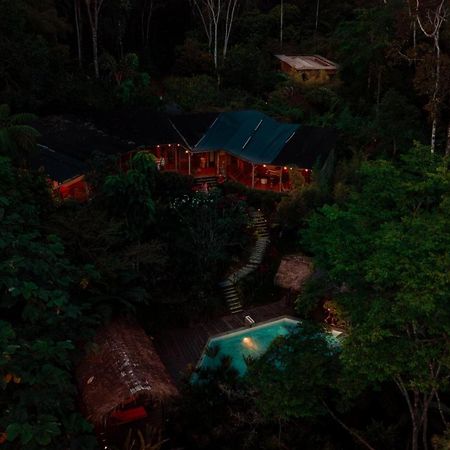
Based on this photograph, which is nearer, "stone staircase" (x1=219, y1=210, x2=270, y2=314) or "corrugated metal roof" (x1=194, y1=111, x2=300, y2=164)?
"stone staircase" (x1=219, y1=210, x2=270, y2=314)

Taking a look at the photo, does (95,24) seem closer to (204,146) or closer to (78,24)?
(78,24)

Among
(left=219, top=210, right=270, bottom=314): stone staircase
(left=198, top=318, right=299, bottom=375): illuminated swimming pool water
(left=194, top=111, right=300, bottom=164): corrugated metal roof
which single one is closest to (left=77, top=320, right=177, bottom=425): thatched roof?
(left=198, top=318, right=299, bottom=375): illuminated swimming pool water

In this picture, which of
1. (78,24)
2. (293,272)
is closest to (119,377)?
(293,272)

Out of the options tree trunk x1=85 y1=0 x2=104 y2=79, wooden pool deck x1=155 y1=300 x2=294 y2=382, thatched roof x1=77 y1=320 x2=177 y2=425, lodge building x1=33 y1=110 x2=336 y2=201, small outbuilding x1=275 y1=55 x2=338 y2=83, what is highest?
tree trunk x1=85 y1=0 x2=104 y2=79

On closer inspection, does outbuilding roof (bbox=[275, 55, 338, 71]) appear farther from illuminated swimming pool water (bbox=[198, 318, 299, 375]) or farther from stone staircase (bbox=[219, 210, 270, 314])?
illuminated swimming pool water (bbox=[198, 318, 299, 375])

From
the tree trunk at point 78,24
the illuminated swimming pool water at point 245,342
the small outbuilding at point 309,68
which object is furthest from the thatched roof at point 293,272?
the tree trunk at point 78,24

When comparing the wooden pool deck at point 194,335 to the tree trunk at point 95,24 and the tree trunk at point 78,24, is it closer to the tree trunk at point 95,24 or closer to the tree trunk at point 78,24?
the tree trunk at point 95,24
